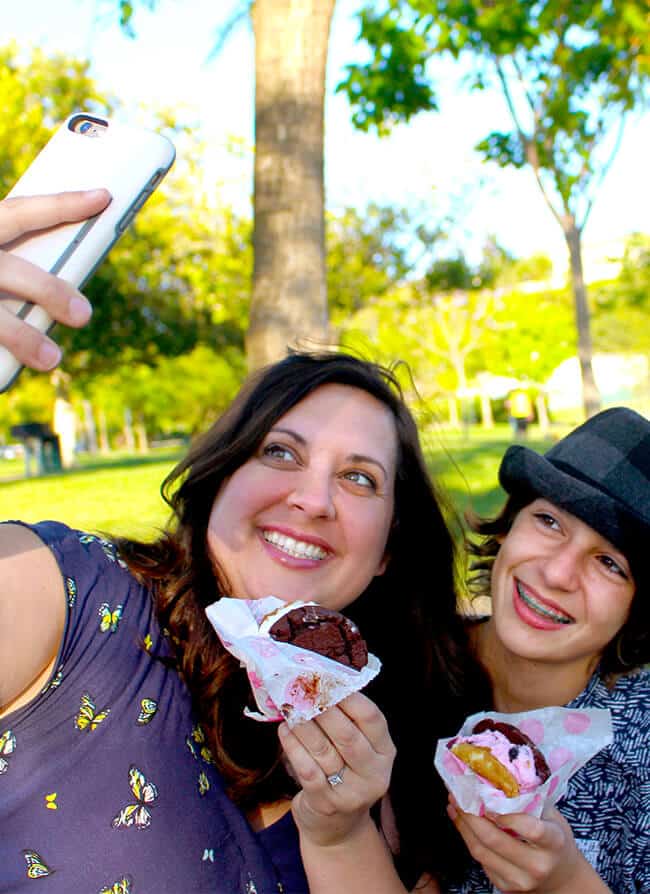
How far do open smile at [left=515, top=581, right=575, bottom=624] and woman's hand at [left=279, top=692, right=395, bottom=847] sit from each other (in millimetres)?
833

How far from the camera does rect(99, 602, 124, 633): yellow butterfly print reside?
78.1 inches

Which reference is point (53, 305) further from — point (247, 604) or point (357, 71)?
point (357, 71)

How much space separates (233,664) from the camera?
87.8 inches

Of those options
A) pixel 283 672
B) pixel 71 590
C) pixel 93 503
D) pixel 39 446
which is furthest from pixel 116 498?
pixel 39 446

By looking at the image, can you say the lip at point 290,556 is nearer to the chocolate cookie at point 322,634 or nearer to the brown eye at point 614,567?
the chocolate cookie at point 322,634

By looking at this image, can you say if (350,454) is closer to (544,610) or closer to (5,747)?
(544,610)

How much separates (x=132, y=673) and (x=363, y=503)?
0.81 metres

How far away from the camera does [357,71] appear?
8.53 metres

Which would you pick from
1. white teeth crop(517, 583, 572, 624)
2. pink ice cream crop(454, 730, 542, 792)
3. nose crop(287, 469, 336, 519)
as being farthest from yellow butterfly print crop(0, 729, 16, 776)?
white teeth crop(517, 583, 572, 624)

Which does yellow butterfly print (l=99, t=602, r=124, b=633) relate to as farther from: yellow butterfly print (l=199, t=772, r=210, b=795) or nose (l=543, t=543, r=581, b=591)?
nose (l=543, t=543, r=581, b=591)

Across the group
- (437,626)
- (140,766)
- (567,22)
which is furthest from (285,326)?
(567,22)

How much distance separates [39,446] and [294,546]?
27745 mm

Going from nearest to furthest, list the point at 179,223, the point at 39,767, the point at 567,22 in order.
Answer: the point at 39,767 < the point at 567,22 < the point at 179,223

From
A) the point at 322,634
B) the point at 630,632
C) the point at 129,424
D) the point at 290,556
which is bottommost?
the point at 129,424
